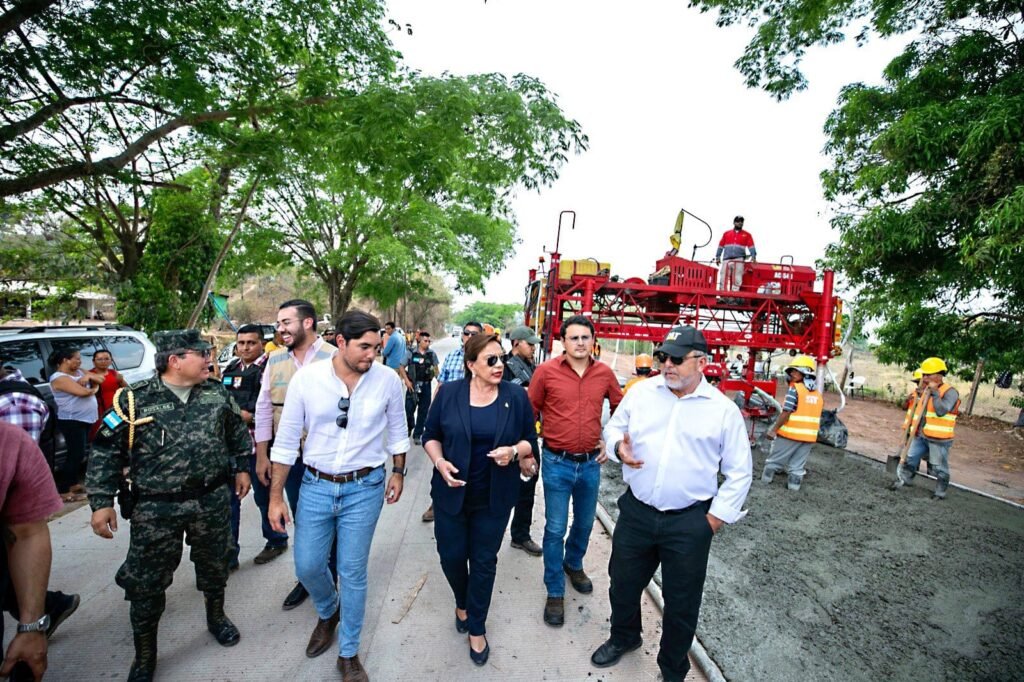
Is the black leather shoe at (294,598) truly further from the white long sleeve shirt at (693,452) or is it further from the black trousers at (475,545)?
the white long sleeve shirt at (693,452)

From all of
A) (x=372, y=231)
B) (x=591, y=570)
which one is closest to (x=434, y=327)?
(x=372, y=231)

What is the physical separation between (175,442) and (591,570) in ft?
9.70

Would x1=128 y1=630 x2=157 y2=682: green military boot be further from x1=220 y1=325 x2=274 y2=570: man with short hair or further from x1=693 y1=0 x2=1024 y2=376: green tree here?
x1=693 y1=0 x2=1024 y2=376: green tree

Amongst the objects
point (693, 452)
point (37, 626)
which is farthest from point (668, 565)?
point (37, 626)

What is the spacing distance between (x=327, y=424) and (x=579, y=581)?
2147 millimetres

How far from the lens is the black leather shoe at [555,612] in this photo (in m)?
2.86

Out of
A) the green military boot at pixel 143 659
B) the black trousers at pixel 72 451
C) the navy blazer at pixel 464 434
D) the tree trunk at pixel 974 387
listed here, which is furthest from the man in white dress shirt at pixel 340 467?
the tree trunk at pixel 974 387

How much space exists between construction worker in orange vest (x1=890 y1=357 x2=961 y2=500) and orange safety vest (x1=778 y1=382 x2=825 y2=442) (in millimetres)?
1174

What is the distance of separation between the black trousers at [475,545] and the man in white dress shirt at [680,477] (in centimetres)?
74

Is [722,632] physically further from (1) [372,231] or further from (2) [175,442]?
(1) [372,231]

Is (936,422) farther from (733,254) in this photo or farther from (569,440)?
(569,440)

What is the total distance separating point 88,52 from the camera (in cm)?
479

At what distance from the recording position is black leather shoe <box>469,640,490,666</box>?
2.52 meters

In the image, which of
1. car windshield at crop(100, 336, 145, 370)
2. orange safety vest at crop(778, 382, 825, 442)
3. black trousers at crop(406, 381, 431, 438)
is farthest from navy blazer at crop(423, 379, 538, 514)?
car windshield at crop(100, 336, 145, 370)
